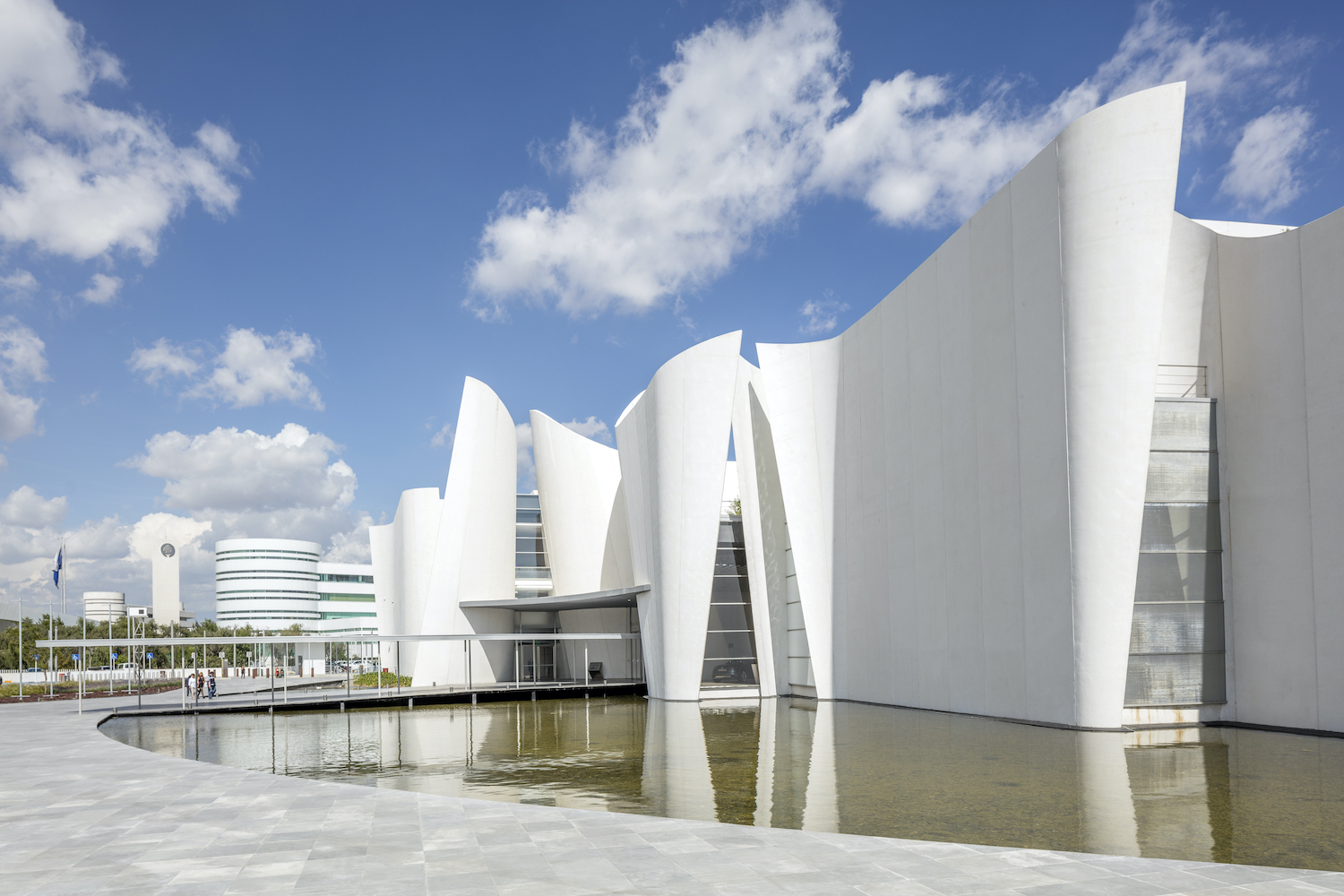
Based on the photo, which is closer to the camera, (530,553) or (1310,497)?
(1310,497)

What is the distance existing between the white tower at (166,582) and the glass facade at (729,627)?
88.3 metres

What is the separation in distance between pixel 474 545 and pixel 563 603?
4.60m

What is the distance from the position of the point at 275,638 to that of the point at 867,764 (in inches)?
853

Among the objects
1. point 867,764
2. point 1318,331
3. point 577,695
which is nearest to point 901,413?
point 1318,331

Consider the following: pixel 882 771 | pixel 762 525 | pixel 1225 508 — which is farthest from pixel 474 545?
pixel 882 771

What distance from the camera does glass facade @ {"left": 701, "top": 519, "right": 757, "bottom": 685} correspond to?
103 ft

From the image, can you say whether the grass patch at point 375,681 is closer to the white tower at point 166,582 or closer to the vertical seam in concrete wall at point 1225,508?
the vertical seam in concrete wall at point 1225,508

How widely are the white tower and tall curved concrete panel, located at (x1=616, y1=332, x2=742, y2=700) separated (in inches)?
3490

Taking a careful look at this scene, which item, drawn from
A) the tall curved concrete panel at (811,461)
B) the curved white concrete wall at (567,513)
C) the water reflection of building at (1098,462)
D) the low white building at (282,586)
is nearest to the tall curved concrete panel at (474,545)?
the curved white concrete wall at (567,513)

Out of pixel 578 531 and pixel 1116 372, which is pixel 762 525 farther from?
pixel 1116 372

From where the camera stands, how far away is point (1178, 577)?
760 inches

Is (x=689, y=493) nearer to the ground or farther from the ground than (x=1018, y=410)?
nearer to the ground

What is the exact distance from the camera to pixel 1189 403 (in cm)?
1969

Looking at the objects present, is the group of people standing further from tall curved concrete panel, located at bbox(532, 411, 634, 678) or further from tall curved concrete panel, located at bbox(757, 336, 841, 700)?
tall curved concrete panel, located at bbox(757, 336, 841, 700)
